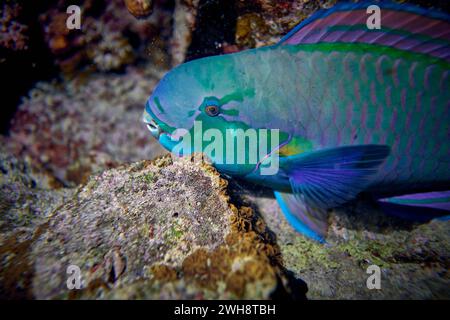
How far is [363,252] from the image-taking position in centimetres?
205

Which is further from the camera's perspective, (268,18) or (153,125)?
(268,18)

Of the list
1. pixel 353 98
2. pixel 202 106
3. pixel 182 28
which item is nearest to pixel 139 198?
pixel 202 106

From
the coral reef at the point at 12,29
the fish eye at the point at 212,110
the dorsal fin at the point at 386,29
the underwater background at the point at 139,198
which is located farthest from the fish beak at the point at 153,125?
the coral reef at the point at 12,29

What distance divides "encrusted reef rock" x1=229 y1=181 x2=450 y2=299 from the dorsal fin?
1.32 m

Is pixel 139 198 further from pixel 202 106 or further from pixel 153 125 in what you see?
pixel 202 106

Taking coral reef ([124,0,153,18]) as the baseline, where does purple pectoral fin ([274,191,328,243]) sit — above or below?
below

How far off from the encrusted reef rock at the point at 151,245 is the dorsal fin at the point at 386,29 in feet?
4.20

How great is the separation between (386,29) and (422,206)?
1.49m

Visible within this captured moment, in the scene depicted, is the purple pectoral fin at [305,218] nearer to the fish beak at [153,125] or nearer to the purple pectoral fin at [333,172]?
the purple pectoral fin at [333,172]

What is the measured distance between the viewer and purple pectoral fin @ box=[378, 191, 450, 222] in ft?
7.41

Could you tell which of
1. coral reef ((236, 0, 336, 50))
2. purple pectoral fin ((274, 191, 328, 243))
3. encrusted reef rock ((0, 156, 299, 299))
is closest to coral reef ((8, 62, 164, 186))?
coral reef ((236, 0, 336, 50))

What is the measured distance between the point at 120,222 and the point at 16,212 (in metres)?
1.24

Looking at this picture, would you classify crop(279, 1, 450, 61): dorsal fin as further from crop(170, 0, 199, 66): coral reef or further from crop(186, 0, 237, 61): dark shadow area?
crop(170, 0, 199, 66): coral reef

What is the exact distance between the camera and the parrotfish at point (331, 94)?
6.24 feet
